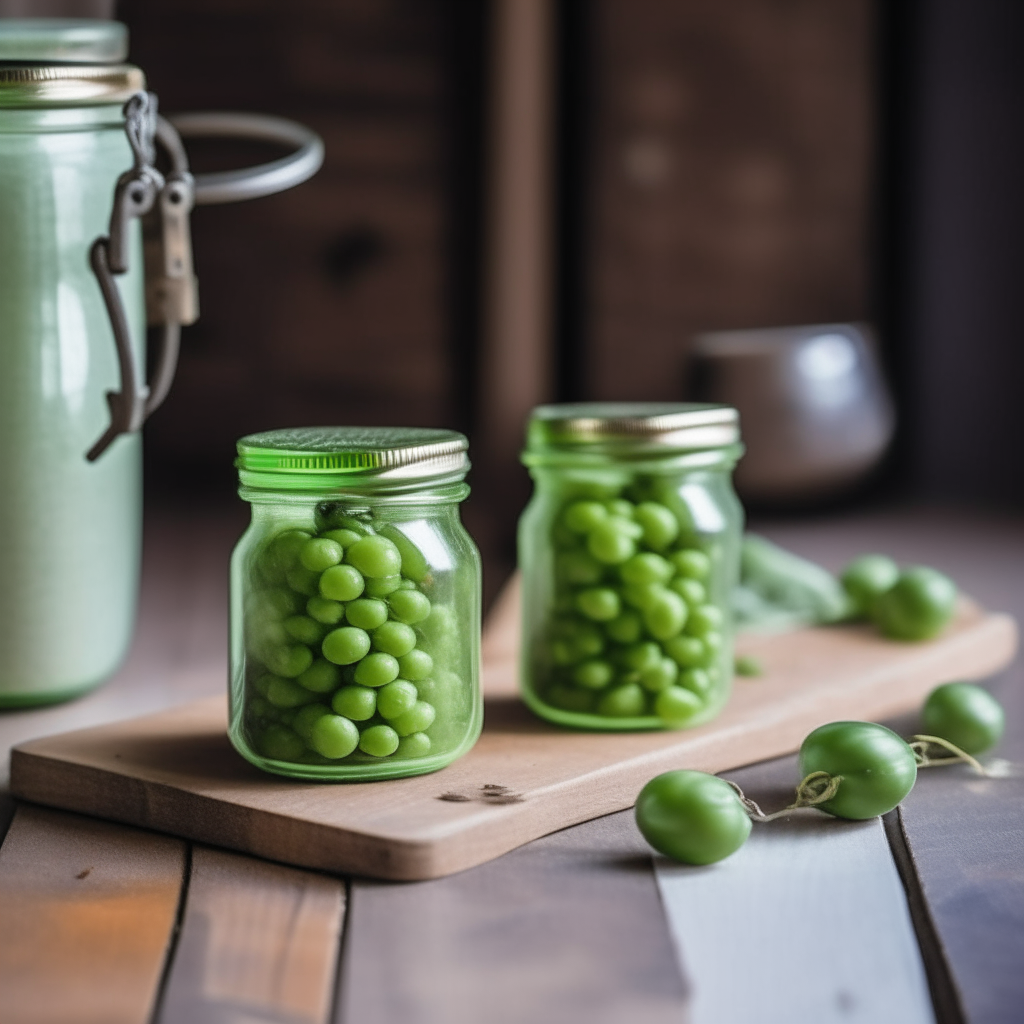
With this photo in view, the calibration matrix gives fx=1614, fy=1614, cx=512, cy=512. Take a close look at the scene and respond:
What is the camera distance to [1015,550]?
4.79 feet

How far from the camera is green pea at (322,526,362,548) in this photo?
74 cm

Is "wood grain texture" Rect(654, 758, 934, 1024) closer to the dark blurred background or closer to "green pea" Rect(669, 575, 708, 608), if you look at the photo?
"green pea" Rect(669, 575, 708, 608)

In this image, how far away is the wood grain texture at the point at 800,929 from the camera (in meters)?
0.60

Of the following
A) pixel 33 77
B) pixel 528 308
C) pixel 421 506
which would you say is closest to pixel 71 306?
pixel 33 77

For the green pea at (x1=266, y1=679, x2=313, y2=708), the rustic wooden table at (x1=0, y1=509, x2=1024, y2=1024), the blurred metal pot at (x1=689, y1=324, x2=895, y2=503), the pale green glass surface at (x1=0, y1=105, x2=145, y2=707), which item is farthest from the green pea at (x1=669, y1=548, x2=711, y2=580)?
the blurred metal pot at (x1=689, y1=324, x2=895, y2=503)

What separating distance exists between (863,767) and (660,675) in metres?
0.13

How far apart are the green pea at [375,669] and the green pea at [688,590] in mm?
185

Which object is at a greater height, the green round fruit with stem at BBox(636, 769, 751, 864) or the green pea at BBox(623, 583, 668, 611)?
the green pea at BBox(623, 583, 668, 611)

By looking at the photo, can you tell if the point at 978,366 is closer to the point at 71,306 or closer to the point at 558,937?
the point at 71,306

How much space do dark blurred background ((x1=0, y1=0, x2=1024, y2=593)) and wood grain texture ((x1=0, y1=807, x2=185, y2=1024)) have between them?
0.85 m

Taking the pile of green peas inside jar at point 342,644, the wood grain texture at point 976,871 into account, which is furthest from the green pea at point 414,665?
the wood grain texture at point 976,871

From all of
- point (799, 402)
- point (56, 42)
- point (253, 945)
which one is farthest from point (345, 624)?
point (799, 402)

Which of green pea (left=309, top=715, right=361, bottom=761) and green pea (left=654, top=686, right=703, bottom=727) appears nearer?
green pea (left=309, top=715, right=361, bottom=761)

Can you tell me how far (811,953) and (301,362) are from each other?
1.22 meters
